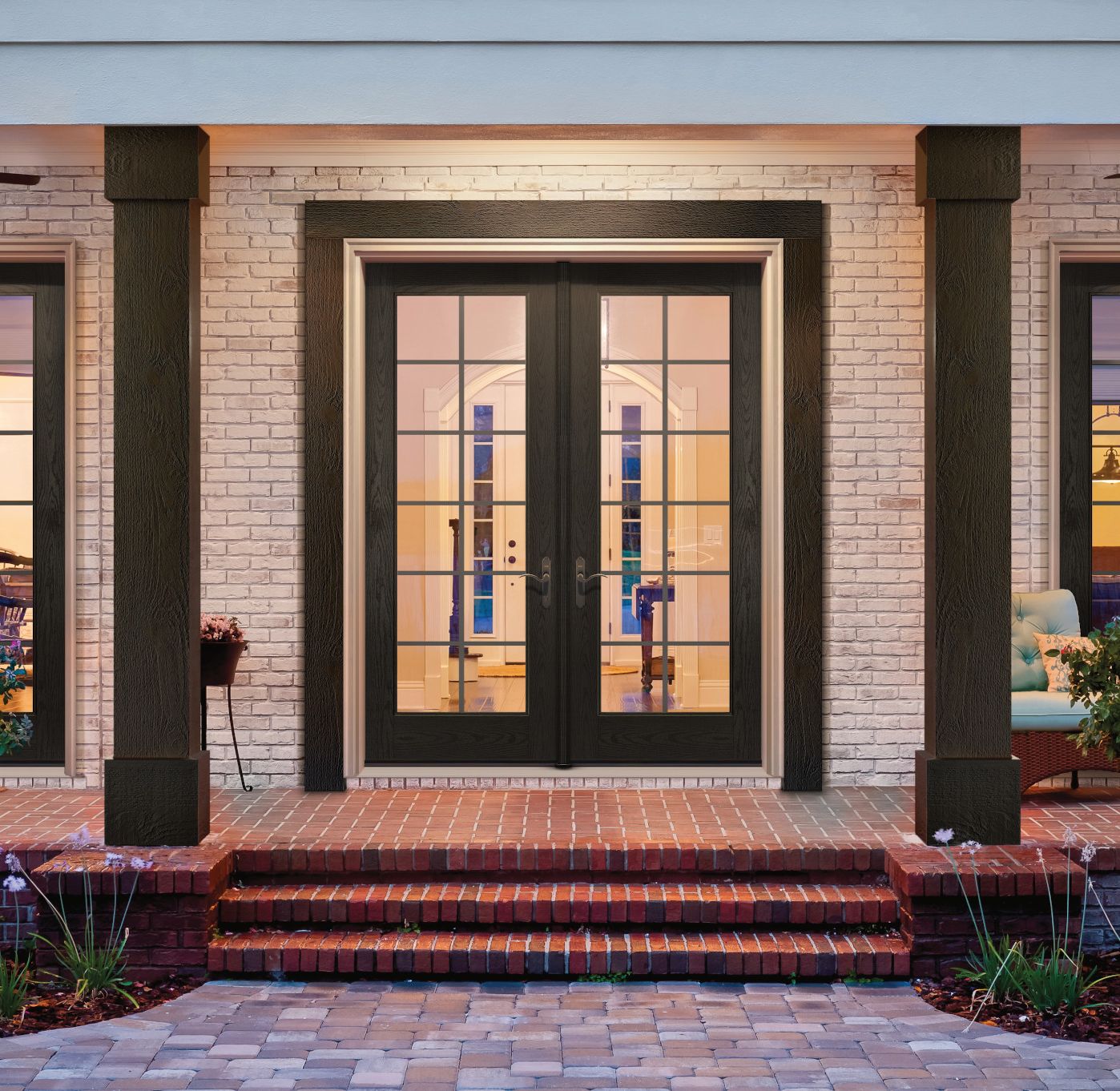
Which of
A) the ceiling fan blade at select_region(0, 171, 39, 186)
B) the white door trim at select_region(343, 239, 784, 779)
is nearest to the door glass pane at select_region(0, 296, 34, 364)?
the ceiling fan blade at select_region(0, 171, 39, 186)

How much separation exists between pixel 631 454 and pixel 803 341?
0.99 meters

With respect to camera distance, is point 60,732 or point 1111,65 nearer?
point 1111,65

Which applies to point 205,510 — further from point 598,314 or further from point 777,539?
point 777,539

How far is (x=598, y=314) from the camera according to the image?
20.4ft

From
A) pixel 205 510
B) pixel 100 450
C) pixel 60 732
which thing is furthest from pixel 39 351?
pixel 60 732

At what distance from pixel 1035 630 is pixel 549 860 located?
268 cm

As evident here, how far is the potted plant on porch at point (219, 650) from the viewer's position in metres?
5.65

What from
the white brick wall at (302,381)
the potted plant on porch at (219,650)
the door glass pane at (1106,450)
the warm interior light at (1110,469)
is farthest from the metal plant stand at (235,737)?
the warm interior light at (1110,469)

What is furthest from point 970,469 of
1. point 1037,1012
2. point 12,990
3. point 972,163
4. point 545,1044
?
point 12,990

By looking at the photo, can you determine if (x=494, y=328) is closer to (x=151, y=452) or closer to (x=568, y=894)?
(x=151, y=452)

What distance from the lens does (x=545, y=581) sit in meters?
6.25

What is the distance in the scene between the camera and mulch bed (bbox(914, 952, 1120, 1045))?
3.92 m

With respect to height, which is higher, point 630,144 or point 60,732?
point 630,144

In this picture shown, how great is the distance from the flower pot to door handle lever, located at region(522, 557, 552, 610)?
57.9 inches
